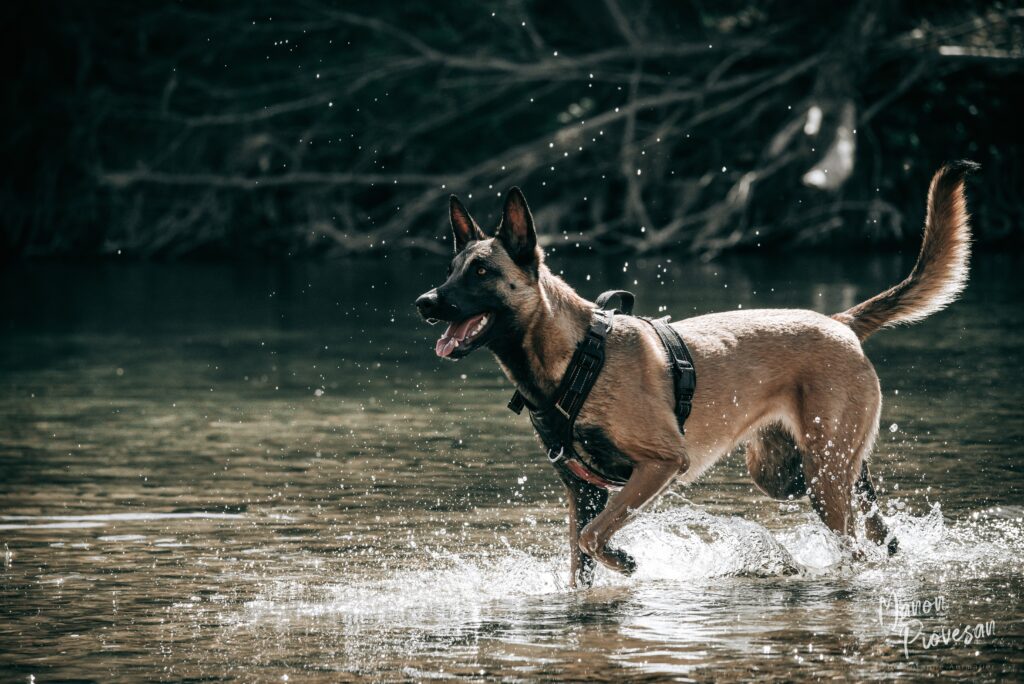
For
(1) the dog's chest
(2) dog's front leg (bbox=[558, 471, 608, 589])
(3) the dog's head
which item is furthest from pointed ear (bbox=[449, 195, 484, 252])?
(2) dog's front leg (bbox=[558, 471, 608, 589])

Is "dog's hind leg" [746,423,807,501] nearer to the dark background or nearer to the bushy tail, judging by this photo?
the bushy tail

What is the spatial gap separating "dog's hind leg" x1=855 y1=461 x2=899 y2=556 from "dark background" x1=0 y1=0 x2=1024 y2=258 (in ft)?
42.4

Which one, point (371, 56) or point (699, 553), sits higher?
point (371, 56)

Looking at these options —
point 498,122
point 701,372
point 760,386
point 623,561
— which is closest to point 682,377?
point 701,372

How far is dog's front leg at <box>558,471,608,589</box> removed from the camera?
19.8ft

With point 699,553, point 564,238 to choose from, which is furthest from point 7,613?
point 564,238

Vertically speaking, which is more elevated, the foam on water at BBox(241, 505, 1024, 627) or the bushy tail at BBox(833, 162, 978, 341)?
the bushy tail at BBox(833, 162, 978, 341)

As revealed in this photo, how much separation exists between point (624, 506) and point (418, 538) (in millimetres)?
1281

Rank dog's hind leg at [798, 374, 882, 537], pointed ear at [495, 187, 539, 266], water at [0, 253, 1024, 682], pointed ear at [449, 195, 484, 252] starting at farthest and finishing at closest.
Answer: dog's hind leg at [798, 374, 882, 537] < pointed ear at [449, 195, 484, 252] < pointed ear at [495, 187, 539, 266] < water at [0, 253, 1024, 682]

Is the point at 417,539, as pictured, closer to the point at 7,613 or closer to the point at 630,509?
the point at 630,509

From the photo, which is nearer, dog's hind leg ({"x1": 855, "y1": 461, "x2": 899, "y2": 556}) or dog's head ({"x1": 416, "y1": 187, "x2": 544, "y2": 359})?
dog's head ({"x1": 416, "y1": 187, "x2": 544, "y2": 359})

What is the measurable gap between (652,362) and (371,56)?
1784cm

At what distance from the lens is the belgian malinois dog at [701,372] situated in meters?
5.82

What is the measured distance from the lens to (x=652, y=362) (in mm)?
6027
